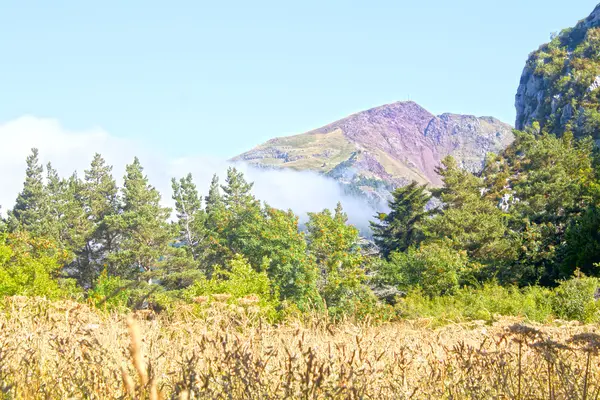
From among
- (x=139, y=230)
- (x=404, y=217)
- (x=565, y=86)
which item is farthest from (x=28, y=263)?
(x=565, y=86)

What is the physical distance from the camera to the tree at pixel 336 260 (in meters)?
35.3

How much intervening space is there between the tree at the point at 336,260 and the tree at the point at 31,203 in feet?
103

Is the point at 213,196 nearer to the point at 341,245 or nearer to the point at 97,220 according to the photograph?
the point at 97,220

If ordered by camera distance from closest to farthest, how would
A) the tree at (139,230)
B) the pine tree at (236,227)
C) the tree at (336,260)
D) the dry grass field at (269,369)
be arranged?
the dry grass field at (269,369) < the tree at (336,260) < the pine tree at (236,227) < the tree at (139,230)

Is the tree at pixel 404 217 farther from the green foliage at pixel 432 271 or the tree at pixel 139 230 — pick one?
the tree at pixel 139 230

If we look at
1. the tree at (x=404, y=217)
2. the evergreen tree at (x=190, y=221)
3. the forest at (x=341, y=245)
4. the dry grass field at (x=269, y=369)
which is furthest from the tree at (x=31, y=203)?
the dry grass field at (x=269, y=369)

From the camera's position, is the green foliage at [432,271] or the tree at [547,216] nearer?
the tree at [547,216]

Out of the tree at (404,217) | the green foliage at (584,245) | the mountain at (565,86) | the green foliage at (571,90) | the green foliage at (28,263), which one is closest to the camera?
the green foliage at (584,245)

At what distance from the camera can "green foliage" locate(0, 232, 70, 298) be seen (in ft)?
135

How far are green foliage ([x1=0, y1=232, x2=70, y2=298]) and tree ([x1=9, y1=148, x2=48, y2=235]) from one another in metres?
5.23

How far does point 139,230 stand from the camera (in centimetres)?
5297

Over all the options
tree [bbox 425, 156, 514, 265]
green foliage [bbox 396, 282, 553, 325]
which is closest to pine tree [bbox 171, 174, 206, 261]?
tree [bbox 425, 156, 514, 265]

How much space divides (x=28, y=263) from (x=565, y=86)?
76.4 metres

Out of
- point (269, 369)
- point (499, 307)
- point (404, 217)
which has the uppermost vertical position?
point (269, 369)
